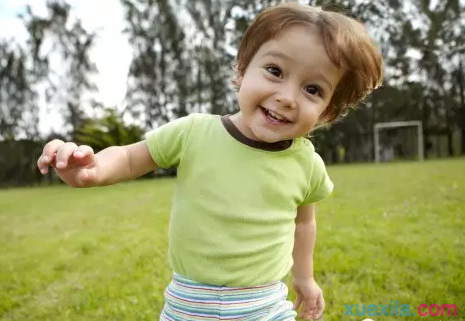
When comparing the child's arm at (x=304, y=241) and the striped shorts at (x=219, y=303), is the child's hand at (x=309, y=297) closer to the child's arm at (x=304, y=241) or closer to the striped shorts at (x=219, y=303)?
the child's arm at (x=304, y=241)

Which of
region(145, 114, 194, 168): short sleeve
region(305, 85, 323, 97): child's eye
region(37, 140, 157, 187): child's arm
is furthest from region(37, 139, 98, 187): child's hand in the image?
region(305, 85, 323, 97): child's eye

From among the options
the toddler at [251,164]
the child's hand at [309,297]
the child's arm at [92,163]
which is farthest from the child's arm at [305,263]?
the child's arm at [92,163]

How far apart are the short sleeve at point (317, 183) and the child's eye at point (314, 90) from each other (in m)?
0.25

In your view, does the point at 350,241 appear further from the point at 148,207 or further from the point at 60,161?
the point at 148,207

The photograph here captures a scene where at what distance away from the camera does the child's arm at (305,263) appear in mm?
1677

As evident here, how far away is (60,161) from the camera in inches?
41.5

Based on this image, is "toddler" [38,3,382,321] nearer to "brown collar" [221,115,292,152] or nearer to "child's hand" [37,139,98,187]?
"brown collar" [221,115,292,152]

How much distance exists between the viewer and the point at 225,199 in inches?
53.6

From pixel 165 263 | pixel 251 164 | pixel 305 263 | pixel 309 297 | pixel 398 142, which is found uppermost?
pixel 251 164

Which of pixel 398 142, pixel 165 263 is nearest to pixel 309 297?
pixel 165 263

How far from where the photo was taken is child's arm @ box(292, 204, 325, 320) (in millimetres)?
1677

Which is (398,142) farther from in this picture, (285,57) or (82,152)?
(82,152)

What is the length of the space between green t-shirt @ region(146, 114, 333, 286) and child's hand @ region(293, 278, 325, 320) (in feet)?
1.12

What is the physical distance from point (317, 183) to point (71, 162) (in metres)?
0.80
